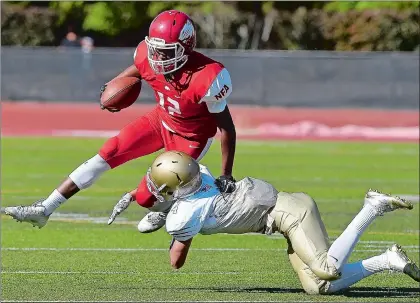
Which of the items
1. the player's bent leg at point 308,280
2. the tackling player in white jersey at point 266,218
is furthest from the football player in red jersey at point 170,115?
the player's bent leg at point 308,280

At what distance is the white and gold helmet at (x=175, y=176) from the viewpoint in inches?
275

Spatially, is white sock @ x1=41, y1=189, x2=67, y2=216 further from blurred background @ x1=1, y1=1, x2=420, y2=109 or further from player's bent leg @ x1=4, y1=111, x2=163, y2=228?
blurred background @ x1=1, y1=1, x2=420, y2=109

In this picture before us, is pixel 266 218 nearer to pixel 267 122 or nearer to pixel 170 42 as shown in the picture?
pixel 170 42

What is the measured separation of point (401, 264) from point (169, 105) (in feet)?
7.02

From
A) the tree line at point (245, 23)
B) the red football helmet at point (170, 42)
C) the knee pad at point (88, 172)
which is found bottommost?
the tree line at point (245, 23)

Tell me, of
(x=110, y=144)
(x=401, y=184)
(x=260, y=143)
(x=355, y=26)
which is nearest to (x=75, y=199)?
(x=401, y=184)

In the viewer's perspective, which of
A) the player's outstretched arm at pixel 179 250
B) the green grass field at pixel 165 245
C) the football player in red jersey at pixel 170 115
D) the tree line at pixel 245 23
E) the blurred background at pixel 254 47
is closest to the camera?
the player's outstretched arm at pixel 179 250

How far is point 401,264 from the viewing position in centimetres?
715

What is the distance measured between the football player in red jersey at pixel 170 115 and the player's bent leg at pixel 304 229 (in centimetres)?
37

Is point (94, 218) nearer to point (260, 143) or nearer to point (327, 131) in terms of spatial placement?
point (260, 143)

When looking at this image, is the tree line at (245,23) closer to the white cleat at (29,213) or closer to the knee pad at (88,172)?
the knee pad at (88,172)

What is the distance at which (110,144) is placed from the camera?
8516 mm

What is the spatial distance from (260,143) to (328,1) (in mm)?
11309

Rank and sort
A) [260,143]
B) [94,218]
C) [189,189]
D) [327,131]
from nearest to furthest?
[189,189] → [94,218] → [260,143] → [327,131]
